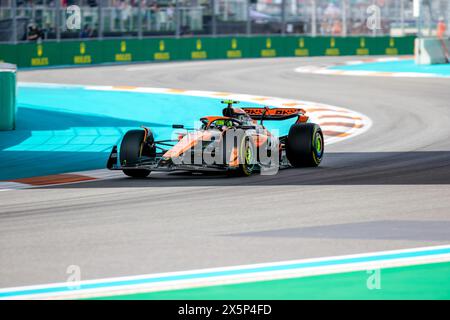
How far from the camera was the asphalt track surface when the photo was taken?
738 centimetres

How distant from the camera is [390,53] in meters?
45.1

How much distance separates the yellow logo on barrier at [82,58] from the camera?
37062 millimetres

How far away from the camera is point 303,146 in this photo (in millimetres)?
12312

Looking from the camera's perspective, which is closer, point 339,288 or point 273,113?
point 339,288

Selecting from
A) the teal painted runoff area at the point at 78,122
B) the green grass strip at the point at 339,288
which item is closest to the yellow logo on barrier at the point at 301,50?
the teal painted runoff area at the point at 78,122

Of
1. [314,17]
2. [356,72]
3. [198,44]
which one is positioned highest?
[314,17]

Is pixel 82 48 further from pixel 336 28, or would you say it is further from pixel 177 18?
pixel 336 28

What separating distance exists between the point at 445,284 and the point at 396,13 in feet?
128

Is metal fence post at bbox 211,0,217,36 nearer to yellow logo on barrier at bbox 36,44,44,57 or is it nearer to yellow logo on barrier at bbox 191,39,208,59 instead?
yellow logo on barrier at bbox 191,39,208,59

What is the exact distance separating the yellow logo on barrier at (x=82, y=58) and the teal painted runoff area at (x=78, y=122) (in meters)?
9.79

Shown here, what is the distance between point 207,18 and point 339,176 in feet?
98.5

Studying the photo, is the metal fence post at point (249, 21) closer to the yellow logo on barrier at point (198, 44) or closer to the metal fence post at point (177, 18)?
the yellow logo on barrier at point (198, 44)

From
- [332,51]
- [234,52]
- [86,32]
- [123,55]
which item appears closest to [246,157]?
[86,32]

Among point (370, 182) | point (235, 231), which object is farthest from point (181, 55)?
point (235, 231)
